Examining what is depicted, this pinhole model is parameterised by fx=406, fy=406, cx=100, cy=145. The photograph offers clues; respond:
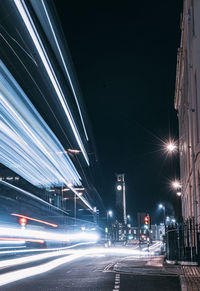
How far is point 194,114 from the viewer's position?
27797 mm

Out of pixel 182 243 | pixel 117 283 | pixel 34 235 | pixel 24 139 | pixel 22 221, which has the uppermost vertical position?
pixel 24 139

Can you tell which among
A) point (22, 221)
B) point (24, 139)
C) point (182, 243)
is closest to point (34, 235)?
point (22, 221)

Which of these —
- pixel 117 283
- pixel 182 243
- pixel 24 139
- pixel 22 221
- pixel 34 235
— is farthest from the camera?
pixel 34 235

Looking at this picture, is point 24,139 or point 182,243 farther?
point 182,243

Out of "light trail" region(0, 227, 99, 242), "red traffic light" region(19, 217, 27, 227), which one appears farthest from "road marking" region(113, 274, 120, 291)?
"red traffic light" region(19, 217, 27, 227)

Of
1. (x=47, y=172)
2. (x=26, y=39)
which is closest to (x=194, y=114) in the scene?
(x=47, y=172)

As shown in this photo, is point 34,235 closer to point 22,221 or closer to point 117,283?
point 22,221

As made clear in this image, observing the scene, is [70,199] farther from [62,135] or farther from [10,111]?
[10,111]

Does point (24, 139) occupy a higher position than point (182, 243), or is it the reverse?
point (24, 139)

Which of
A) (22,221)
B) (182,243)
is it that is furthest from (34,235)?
(182,243)

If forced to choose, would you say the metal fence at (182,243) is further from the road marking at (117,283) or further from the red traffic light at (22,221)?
the red traffic light at (22,221)

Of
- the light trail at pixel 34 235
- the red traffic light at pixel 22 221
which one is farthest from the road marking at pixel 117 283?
the red traffic light at pixel 22 221

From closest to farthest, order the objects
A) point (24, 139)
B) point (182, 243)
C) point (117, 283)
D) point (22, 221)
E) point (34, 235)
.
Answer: point (117, 283), point (24, 139), point (22, 221), point (182, 243), point (34, 235)

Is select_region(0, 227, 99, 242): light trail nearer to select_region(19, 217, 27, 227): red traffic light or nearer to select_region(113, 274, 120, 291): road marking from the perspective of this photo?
select_region(19, 217, 27, 227): red traffic light
